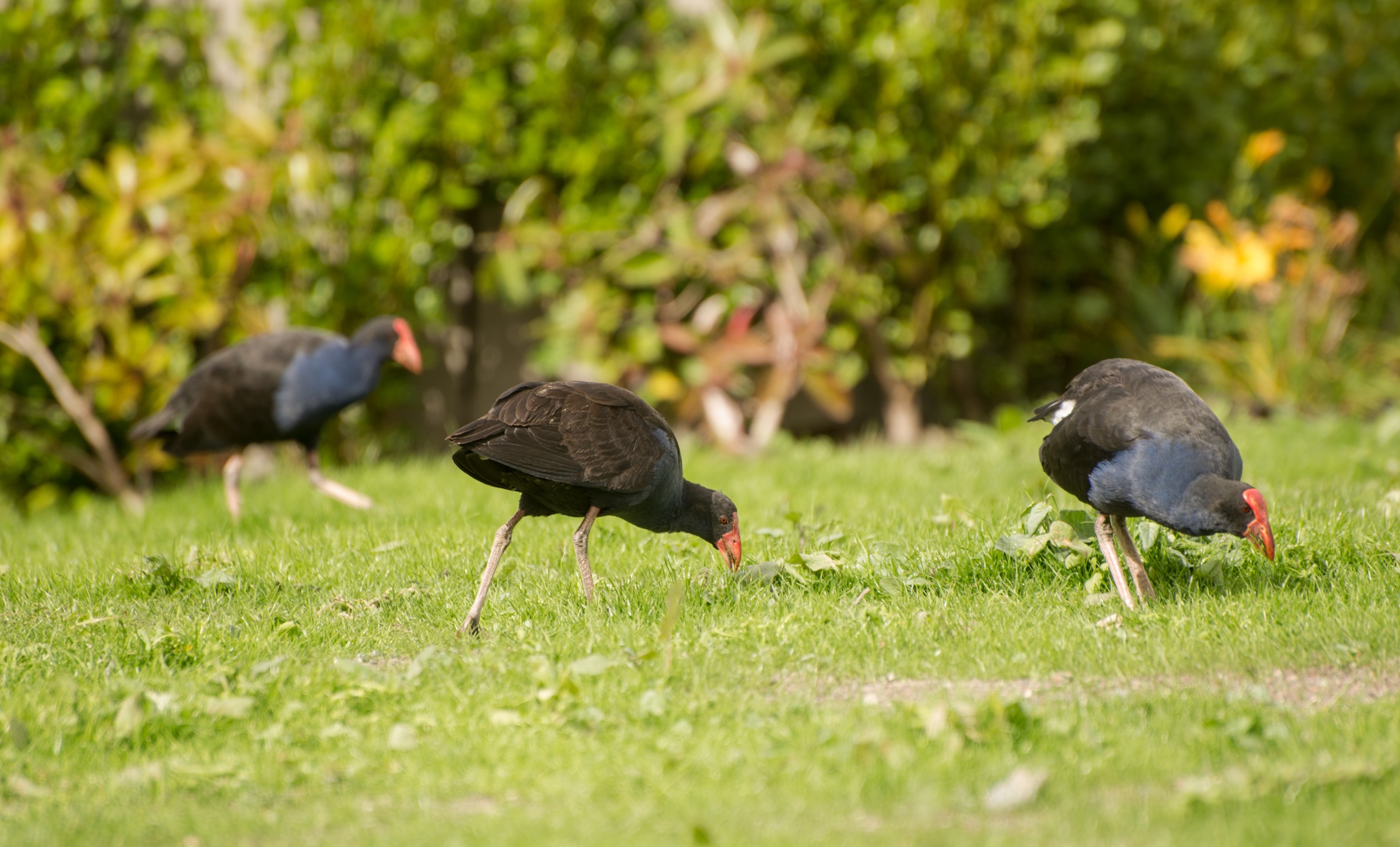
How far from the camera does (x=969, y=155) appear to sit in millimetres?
8211

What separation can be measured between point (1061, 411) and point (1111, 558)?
0.53 m

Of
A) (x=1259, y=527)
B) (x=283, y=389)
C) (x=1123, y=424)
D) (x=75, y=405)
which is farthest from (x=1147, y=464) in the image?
(x=75, y=405)

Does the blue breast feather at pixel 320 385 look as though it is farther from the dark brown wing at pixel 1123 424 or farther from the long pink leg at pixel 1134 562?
the long pink leg at pixel 1134 562

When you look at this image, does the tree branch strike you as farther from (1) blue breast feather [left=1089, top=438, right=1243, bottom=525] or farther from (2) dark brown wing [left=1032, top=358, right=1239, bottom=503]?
(1) blue breast feather [left=1089, top=438, right=1243, bottom=525]

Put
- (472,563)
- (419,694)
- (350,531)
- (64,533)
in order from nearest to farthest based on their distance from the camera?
(419,694) < (472,563) < (350,531) < (64,533)

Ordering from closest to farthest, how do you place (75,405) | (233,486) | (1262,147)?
(233,486), (75,405), (1262,147)

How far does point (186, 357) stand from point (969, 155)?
5.13m

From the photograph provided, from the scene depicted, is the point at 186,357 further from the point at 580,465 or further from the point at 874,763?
the point at 874,763

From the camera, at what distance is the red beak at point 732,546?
4.53m

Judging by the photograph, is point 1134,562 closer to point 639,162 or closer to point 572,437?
point 572,437

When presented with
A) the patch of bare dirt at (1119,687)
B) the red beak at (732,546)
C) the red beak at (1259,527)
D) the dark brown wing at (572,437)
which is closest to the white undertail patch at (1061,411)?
the red beak at (1259,527)

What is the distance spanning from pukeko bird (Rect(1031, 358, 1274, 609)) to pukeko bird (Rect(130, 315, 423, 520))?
11.8 ft

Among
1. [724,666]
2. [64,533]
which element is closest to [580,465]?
[724,666]

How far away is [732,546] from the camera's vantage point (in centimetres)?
454
